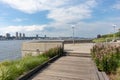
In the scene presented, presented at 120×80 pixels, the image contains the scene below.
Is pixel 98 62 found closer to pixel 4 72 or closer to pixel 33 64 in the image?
pixel 33 64

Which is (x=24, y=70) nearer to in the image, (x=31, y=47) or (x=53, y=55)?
(x=53, y=55)

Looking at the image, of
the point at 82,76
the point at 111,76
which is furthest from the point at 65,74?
the point at 111,76

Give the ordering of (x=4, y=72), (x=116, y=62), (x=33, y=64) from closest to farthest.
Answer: (x=4, y=72) < (x=116, y=62) < (x=33, y=64)

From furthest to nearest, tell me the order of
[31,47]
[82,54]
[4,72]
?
[31,47], [82,54], [4,72]

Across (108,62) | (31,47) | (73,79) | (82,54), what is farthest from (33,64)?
(31,47)

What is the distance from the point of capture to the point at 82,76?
25.6ft

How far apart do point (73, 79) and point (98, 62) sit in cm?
197

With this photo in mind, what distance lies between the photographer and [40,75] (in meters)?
7.79

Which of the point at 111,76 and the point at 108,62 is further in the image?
the point at 108,62

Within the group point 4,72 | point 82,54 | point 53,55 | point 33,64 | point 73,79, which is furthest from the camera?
point 82,54

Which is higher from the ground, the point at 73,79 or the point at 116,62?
the point at 116,62

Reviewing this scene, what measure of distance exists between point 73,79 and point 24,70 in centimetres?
231

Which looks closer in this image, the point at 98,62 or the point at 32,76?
the point at 32,76

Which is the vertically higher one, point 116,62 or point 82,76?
point 116,62
